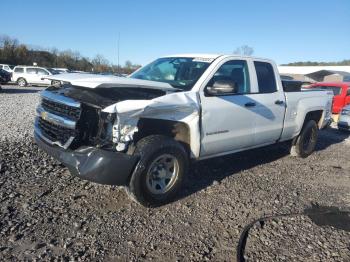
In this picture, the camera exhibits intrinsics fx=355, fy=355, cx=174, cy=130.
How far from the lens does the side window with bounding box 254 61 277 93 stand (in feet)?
19.2

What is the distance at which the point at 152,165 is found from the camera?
4238 mm

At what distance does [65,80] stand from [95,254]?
2.11m

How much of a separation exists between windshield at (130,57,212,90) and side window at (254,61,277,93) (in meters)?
1.09

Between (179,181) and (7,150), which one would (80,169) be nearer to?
(179,181)

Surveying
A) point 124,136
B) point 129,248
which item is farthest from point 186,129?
point 129,248

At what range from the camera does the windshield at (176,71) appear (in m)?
4.98

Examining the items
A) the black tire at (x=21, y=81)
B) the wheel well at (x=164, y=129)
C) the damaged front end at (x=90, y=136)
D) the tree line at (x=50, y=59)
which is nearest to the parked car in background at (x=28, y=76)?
the black tire at (x=21, y=81)

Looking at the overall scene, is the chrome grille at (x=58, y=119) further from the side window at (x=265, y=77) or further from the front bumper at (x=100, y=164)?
the side window at (x=265, y=77)

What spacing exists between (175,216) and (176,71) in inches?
89.7

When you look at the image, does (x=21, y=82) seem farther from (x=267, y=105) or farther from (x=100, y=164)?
(x=100, y=164)

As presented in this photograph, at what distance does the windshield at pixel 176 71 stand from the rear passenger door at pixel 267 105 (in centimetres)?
106

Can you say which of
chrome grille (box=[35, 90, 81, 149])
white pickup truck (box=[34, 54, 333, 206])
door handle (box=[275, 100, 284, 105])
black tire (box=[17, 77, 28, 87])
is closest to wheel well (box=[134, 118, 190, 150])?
white pickup truck (box=[34, 54, 333, 206])

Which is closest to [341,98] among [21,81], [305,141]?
[305,141]

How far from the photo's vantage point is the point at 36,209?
4105mm
